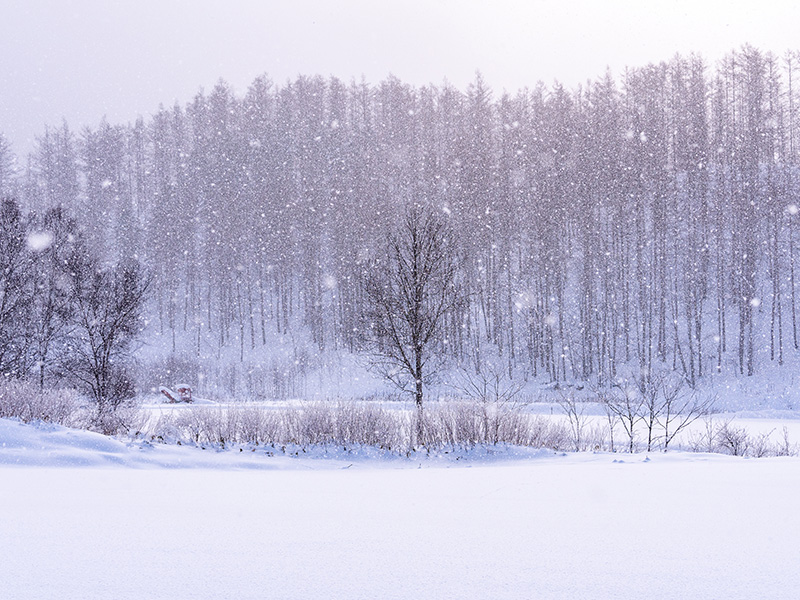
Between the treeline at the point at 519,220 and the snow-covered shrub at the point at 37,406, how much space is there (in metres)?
21.4

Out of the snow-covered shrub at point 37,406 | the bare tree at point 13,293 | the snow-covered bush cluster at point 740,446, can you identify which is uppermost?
the bare tree at point 13,293

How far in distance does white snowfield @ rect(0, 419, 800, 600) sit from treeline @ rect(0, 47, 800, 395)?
26.1m

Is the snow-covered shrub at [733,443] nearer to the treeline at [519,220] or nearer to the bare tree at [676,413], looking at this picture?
the bare tree at [676,413]

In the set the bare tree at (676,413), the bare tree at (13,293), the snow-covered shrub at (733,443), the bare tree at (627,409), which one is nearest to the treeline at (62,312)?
the bare tree at (13,293)

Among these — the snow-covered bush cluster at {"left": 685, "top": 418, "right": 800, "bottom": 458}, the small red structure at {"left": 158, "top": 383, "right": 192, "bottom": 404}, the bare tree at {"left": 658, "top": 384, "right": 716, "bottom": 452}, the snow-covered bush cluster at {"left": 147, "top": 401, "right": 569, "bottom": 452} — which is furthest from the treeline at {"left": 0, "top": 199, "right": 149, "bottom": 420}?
the snow-covered bush cluster at {"left": 685, "top": 418, "right": 800, "bottom": 458}

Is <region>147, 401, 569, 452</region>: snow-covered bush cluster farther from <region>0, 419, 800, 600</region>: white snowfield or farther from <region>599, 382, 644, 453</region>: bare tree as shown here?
<region>0, 419, 800, 600</region>: white snowfield

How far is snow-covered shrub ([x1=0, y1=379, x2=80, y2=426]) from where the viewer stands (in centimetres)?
1289

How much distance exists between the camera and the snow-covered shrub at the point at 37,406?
42.3 ft

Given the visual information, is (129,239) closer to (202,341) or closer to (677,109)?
(202,341)

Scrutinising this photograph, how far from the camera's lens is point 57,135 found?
66875 mm

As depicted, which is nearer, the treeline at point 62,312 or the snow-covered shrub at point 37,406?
the snow-covered shrub at point 37,406

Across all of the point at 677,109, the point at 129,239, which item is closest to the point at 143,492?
the point at 677,109

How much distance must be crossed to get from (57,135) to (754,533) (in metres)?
77.2

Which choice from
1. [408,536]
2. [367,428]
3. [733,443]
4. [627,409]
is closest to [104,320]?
[367,428]
